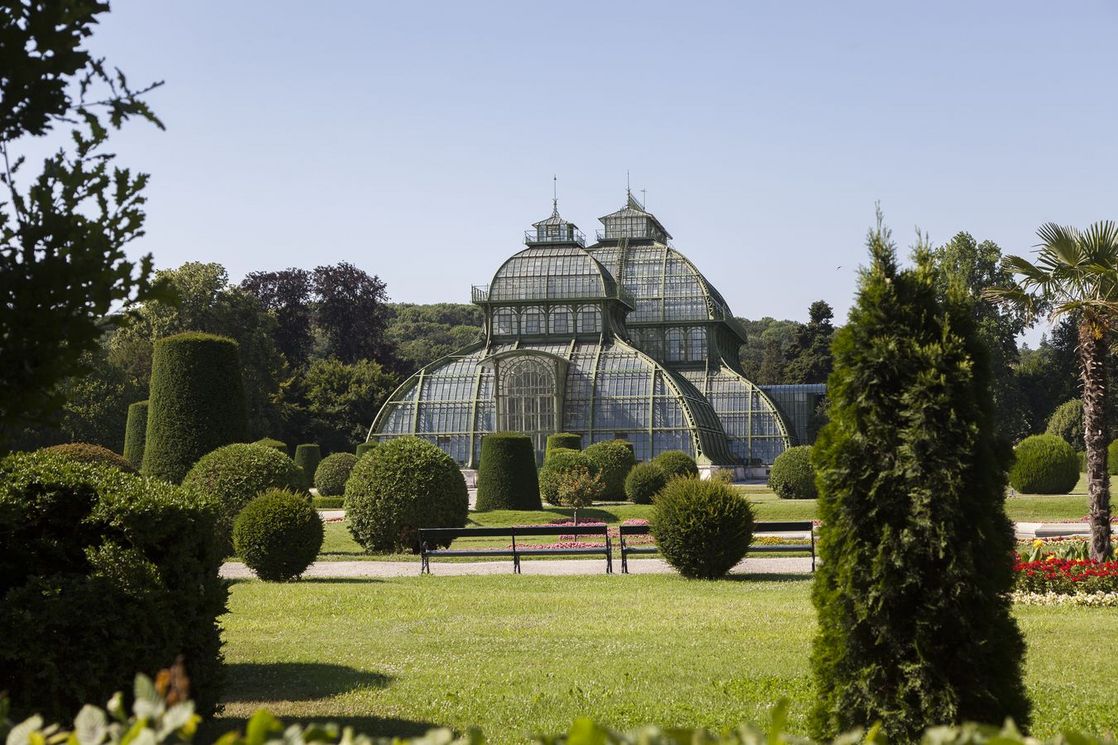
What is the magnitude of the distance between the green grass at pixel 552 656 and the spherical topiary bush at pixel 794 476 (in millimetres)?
20324

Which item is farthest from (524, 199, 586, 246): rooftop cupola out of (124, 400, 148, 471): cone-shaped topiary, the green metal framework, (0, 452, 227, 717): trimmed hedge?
(0, 452, 227, 717): trimmed hedge

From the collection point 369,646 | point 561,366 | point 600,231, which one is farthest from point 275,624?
point 600,231

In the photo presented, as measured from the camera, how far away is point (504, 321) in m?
54.2

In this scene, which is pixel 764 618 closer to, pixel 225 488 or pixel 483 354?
pixel 225 488

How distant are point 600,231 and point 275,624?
51.4 m

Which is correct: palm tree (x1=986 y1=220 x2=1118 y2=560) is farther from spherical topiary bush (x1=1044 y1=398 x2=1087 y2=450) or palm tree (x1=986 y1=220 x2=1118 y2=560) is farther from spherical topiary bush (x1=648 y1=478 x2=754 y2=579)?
spherical topiary bush (x1=1044 y1=398 x2=1087 y2=450)

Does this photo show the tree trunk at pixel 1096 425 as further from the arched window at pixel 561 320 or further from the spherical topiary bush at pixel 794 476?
the arched window at pixel 561 320

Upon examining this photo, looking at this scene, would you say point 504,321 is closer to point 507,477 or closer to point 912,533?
point 507,477

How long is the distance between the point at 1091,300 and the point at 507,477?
18.8m

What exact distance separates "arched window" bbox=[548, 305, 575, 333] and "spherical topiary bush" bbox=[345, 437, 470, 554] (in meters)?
31.2

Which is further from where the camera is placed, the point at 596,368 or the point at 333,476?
the point at 596,368

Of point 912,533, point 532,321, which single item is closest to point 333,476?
point 532,321

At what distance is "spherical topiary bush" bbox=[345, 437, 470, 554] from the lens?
21719 mm

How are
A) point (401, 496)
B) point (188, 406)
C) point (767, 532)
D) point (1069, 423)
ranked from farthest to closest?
point (1069, 423)
point (188, 406)
point (401, 496)
point (767, 532)
